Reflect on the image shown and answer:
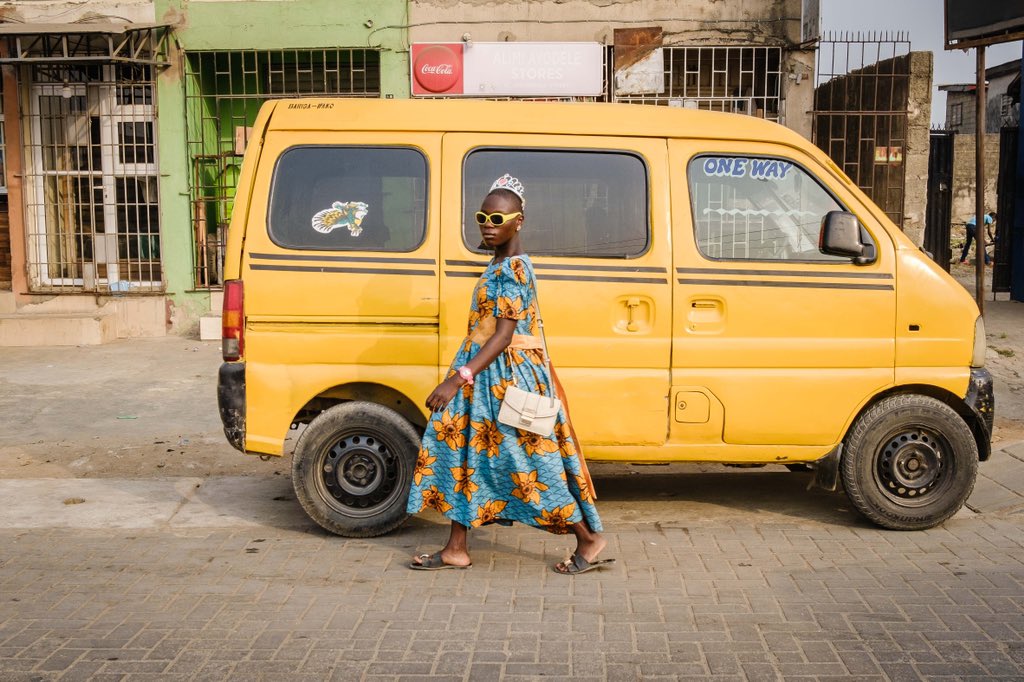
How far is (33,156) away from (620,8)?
761 cm

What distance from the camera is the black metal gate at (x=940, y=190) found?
14359 mm

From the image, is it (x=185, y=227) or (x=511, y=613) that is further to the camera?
(x=185, y=227)

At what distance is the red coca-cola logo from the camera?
13.2 m

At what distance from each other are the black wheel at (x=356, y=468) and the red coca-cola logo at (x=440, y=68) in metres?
8.26

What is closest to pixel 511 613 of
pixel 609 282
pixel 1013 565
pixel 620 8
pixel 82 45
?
pixel 609 282

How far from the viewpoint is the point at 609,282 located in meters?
5.59

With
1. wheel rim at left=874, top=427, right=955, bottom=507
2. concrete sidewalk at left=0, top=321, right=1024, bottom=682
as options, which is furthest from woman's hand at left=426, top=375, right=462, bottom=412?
wheel rim at left=874, top=427, right=955, bottom=507

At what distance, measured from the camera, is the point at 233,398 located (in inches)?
220

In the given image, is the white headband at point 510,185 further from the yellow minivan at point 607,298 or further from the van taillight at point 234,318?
the van taillight at point 234,318

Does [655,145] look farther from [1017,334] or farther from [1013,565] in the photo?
[1017,334]

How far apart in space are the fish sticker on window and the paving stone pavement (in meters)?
1.64

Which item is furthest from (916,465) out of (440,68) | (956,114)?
(956,114)

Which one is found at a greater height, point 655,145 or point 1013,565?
point 655,145

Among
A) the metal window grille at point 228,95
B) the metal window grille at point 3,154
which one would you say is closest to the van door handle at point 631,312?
the metal window grille at point 228,95
